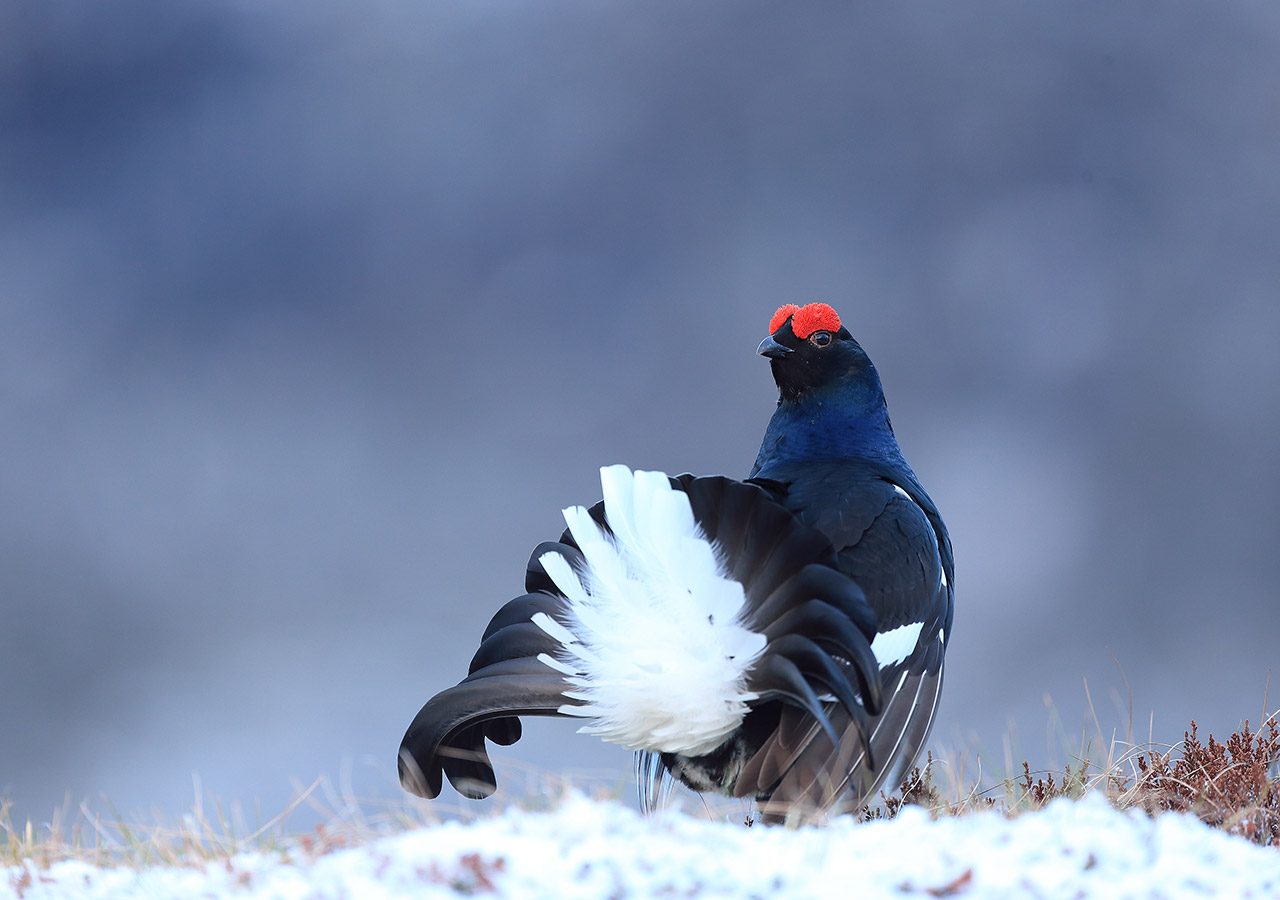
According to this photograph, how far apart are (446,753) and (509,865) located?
178cm

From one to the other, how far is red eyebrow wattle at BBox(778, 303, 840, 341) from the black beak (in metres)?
0.09

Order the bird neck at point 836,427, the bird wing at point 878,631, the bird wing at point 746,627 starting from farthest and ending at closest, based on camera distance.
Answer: the bird neck at point 836,427 < the bird wing at point 878,631 < the bird wing at point 746,627

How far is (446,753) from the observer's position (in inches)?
185

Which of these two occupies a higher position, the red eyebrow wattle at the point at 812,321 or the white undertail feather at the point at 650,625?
the red eyebrow wattle at the point at 812,321

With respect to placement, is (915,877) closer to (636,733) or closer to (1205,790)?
(636,733)

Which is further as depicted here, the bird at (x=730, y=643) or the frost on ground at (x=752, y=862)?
the bird at (x=730, y=643)

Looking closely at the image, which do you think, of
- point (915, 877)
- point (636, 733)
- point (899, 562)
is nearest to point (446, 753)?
point (636, 733)

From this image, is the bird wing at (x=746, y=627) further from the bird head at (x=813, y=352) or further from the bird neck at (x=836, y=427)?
the bird head at (x=813, y=352)

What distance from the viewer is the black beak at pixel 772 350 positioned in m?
5.59

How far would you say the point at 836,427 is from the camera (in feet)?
18.0

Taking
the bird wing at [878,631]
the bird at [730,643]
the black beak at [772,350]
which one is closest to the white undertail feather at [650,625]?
the bird at [730,643]

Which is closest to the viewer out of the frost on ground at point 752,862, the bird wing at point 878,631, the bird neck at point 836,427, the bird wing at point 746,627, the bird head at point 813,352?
the frost on ground at point 752,862

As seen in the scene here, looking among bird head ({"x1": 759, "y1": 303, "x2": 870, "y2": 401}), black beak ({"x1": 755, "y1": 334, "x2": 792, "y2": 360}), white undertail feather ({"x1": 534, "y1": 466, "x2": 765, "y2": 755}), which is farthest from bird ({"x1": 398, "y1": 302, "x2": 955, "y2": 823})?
black beak ({"x1": 755, "y1": 334, "x2": 792, "y2": 360})

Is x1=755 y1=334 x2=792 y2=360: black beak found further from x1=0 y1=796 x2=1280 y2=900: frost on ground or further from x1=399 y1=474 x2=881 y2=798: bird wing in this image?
x1=0 y1=796 x2=1280 y2=900: frost on ground
